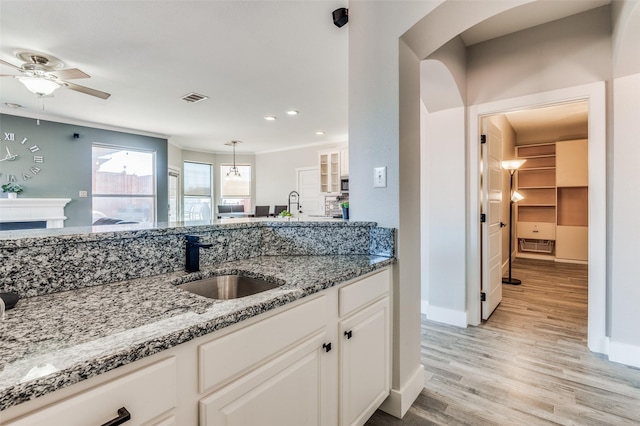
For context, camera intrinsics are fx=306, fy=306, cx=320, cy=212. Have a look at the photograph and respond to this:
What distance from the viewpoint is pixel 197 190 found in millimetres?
8219

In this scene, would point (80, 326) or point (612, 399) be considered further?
point (612, 399)

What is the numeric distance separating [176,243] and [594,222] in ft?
9.54

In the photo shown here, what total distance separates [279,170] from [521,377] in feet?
23.0

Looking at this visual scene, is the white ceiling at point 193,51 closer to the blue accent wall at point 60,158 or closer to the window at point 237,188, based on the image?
the blue accent wall at point 60,158

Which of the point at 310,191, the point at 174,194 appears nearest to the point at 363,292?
the point at 310,191

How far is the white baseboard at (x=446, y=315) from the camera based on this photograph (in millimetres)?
2877

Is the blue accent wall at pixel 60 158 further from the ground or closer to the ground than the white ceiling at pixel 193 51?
closer to the ground

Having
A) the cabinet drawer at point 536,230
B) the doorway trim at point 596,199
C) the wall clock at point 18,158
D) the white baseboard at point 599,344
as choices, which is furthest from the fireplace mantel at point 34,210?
the cabinet drawer at point 536,230

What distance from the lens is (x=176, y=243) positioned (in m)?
1.36

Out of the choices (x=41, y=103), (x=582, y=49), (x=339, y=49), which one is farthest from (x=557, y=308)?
(x=41, y=103)

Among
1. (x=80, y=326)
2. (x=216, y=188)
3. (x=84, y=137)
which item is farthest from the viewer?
(x=216, y=188)

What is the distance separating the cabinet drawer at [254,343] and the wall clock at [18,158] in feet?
19.6

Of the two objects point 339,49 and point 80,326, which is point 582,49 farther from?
point 80,326

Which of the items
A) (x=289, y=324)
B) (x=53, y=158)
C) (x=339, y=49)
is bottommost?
(x=289, y=324)
